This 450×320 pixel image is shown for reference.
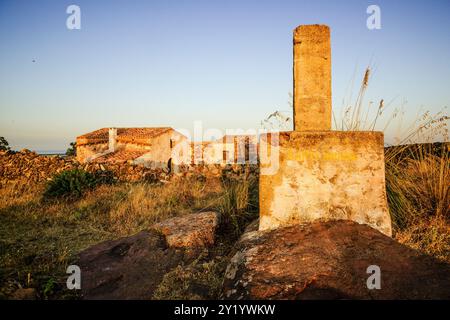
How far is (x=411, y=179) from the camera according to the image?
3.27 m

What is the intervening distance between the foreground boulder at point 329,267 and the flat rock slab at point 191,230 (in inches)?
32.0

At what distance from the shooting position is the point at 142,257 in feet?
9.09

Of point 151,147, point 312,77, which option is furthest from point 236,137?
point 312,77

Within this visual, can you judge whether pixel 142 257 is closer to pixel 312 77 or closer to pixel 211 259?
pixel 211 259

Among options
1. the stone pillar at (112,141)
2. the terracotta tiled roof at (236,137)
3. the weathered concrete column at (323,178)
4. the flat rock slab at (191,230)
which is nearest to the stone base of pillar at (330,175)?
the weathered concrete column at (323,178)

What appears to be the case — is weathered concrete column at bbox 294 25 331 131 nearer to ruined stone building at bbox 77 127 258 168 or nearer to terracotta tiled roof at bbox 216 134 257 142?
ruined stone building at bbox 77 127 258 168

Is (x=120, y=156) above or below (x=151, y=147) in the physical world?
below

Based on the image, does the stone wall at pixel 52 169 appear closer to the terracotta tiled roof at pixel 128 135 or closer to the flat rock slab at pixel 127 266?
the flat rock slab at pixel 127 266

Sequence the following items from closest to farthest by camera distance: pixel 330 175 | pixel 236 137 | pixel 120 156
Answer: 1. pixel 330 175
2. pixel 120 156
3. pixel 236 137

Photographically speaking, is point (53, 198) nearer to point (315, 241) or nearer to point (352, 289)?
point (315, 241)

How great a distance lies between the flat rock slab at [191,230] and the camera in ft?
9.58

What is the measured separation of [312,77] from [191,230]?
2073 mm

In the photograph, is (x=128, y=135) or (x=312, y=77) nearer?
(x=312, y=77)
